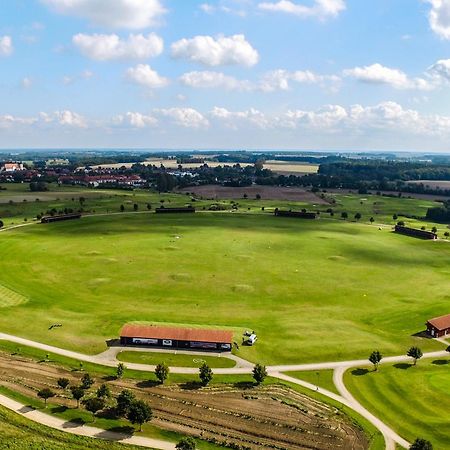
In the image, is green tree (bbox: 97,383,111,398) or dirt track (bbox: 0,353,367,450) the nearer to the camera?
dirt track (bbox: 0,353,367,450)

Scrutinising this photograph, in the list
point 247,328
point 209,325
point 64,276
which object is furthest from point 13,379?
point 64,276

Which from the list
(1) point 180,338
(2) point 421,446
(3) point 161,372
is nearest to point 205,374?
(3) point 161,372

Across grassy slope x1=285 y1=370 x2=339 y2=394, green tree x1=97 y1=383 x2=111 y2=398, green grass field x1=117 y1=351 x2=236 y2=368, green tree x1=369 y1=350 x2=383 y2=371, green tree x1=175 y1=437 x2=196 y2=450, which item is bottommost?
grassy slope x1=285 y1=370 x2=339 y2=394

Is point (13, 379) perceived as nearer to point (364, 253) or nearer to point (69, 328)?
point (69, 328)

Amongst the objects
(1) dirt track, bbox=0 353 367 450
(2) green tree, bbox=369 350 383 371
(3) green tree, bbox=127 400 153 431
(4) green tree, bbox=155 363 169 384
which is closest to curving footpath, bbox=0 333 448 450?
(3) green tree, bbox=127 400 153 431

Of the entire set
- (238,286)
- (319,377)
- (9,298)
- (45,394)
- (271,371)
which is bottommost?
(319,377)

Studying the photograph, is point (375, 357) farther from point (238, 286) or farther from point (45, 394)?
point (45, 394)

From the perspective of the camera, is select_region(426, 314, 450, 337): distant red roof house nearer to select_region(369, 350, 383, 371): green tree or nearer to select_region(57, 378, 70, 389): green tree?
select_region(369, 350, 383, 371): green tree
